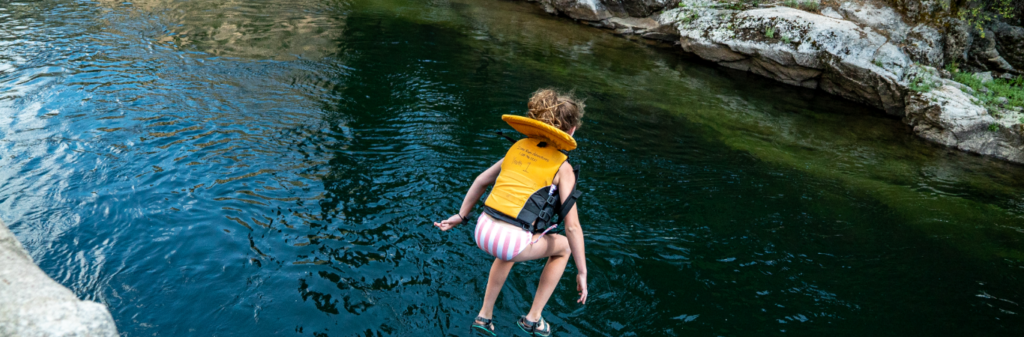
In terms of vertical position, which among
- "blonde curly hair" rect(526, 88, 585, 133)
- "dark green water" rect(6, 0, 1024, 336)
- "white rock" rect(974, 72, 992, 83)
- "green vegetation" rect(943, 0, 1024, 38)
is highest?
"green vegetation" rect(943, 0, 1024, 38)

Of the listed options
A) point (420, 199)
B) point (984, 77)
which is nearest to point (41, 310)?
point (420, 199)

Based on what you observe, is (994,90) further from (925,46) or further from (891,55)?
(891,55)

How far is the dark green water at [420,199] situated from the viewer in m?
4.82

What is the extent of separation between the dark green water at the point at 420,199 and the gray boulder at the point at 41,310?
1852 millimetres

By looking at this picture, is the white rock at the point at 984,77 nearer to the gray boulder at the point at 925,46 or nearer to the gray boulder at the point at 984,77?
the gray boulder at the point at 984,77

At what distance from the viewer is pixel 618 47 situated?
1767cm

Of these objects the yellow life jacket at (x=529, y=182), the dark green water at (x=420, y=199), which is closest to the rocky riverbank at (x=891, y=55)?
the dark green water at (x=420, y=199)

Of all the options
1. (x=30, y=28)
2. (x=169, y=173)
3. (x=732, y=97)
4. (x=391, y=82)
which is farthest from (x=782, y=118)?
(x=30, y=28)

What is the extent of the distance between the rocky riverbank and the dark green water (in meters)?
0.73

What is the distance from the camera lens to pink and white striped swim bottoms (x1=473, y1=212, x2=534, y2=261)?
13.0 feet

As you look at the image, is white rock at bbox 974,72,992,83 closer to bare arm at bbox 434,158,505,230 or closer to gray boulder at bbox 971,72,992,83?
gray boulder at bbox 971,72,992,83

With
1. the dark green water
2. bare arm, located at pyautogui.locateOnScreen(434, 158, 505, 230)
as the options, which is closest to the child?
bare arm, located at pyautogui.locateOnScreen(434, 158, 505, 230)

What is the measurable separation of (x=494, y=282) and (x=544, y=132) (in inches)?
48.7

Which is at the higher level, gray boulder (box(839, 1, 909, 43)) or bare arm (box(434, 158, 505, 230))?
gray boulder (box(839, 1, 909, 43))
